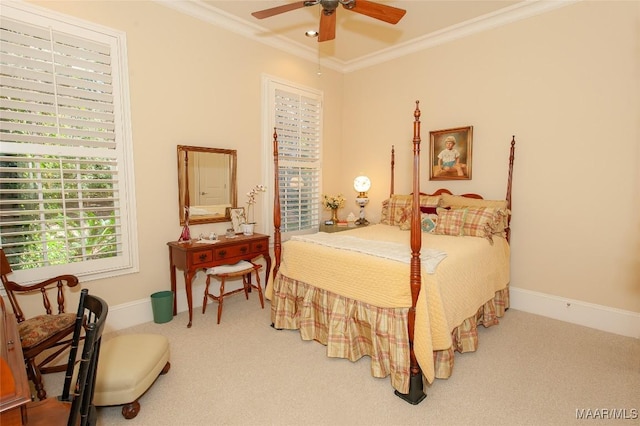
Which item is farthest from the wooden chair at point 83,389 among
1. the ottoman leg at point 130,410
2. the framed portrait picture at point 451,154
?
the framed portrait picture at point 451,154

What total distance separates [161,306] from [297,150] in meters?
2.61

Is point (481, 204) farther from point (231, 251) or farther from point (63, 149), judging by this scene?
point (63, 149)

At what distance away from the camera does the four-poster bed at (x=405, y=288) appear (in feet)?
7.14

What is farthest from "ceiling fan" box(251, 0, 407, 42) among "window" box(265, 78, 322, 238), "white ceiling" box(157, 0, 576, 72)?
"window" box(265, 78, 322, 238)

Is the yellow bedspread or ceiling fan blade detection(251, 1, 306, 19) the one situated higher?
ceiling fan blade detection(251, 1, 306, 19)

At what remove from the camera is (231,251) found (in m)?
3.51

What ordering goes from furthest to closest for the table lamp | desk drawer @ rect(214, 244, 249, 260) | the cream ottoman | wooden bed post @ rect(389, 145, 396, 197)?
the table lamp, wooden bed post @ rect(389, 145, 396, 197), desk drawer @ rect(214, 244, 249, 260), the cream ottoman

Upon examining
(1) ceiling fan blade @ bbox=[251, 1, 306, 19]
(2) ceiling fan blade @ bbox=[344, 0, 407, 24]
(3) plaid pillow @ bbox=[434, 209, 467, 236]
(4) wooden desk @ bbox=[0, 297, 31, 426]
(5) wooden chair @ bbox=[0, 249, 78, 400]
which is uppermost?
(1) ceiling fan blade @ bbox=[251, 1, 306, 19]

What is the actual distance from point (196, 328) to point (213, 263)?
25.2 inches

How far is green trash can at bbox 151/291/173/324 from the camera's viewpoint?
3270mm

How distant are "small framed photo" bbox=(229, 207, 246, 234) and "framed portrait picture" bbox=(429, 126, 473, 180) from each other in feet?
8.07

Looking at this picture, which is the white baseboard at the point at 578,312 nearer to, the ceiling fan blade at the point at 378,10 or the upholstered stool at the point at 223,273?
the upholstered stool at the point at 223,273

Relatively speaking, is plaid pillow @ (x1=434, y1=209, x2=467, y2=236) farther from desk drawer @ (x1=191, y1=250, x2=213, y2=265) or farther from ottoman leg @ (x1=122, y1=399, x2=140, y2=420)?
ottoman leg @ (x1=122, y1=399, x2=140, y2=420)

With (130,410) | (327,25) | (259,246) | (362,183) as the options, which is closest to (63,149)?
(259,246)
